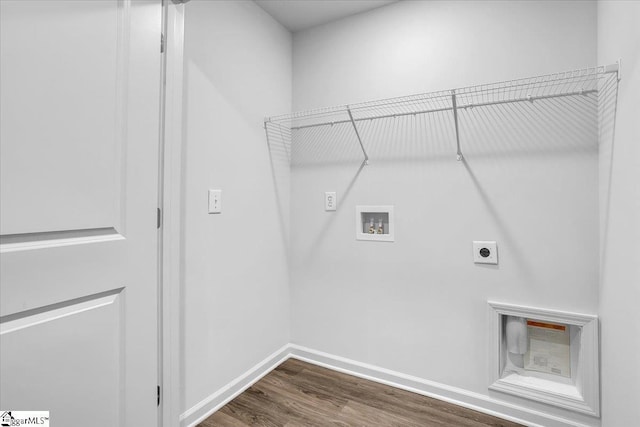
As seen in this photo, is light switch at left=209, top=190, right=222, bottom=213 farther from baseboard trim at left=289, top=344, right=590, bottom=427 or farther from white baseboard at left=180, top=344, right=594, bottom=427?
baseboard trim at left=289, top=344, right=590, bottom=427

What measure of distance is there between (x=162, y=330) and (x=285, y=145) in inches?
55.7

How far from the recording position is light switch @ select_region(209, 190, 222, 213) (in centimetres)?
166

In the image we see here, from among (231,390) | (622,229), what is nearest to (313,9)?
(622,229)

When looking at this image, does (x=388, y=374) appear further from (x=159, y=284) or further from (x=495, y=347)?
(x=159, y=284)

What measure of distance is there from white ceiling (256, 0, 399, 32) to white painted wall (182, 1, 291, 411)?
77 millimetres

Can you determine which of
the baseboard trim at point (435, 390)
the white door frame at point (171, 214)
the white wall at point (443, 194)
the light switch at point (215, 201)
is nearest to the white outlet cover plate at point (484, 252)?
the white wall at point (443, 194)

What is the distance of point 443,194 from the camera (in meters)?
1.80

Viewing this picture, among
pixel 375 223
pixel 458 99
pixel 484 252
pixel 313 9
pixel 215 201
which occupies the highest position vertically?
pixel 313 9

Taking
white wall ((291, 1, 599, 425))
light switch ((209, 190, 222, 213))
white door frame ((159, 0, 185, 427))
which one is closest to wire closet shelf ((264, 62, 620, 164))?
white wall ((291, 1, 599, 425))

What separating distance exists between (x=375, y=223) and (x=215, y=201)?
994 mm

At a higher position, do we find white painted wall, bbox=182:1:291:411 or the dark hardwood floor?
white painted wall, bbox=182:1:291:411

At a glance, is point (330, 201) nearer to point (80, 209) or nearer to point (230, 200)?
point (230, 200)

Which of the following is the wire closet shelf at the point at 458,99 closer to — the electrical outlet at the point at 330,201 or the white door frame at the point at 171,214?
the electrical outlet at the point at 330,201

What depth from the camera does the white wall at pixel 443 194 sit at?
1.54 meters
